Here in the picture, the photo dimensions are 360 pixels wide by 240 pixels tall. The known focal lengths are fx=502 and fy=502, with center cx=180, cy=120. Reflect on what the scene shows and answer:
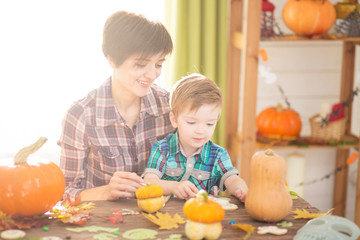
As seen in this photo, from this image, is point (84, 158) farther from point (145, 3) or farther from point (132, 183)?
point (145, 3)

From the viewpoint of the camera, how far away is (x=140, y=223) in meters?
1.24

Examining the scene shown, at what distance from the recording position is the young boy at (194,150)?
5.11ft

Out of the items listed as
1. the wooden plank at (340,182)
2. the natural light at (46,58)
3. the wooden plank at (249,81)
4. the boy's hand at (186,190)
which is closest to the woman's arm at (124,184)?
the boy's hand at (186,190)

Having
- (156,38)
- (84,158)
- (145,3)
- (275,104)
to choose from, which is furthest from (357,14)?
(84,158)

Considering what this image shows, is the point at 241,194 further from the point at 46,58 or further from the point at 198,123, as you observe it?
the point at 46,58

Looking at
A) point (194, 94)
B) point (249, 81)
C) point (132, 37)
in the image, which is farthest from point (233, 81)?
point (194, 94)

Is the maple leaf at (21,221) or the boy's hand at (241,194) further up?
the boy's hand at (241,194)

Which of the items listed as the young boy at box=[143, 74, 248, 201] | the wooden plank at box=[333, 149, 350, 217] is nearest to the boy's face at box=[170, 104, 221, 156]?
the young boy at box=[143, 74, 248, 201]

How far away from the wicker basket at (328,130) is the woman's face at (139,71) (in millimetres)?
1425

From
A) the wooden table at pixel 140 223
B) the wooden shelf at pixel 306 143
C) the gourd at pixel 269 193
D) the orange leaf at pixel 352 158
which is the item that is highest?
the gourd at pixel 269 193

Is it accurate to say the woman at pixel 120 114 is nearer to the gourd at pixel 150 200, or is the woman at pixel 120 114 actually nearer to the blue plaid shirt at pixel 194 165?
the blue plaid shirt at pixel 194 165

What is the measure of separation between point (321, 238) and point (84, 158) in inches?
41.4

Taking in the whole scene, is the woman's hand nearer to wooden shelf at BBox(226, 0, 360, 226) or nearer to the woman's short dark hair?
the woman's short dark hair

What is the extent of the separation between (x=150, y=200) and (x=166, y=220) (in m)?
0.09
